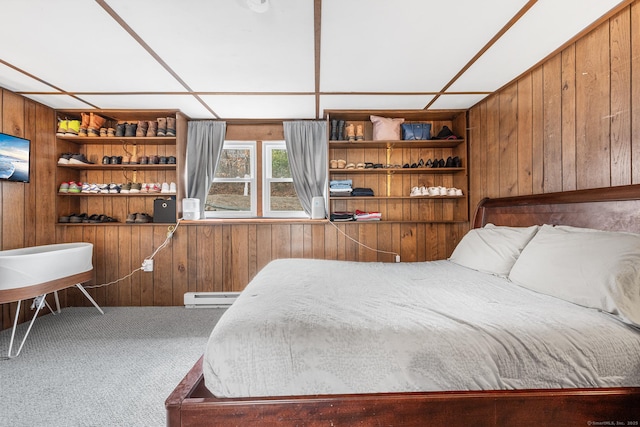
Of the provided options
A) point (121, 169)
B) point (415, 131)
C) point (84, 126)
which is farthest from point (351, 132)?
point (84, 126)

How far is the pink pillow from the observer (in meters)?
3.32

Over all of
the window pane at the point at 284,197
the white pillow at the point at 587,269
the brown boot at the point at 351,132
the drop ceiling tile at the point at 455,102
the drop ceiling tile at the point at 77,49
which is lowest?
the white pillow at the point at 587,269

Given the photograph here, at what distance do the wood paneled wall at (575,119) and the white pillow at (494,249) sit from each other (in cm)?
48

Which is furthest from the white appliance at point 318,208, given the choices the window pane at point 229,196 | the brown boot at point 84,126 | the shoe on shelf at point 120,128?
the brown boot at point 84,126

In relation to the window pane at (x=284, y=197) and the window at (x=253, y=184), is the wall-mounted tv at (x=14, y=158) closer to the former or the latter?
the window at (x=253, y=184)

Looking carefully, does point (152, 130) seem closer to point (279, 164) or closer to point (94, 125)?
point (94, 125)

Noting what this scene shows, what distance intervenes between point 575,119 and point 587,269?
3.78 ft

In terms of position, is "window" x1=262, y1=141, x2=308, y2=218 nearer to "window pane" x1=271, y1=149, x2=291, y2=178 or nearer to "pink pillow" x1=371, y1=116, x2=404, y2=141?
"window pane" x1=271, y1=149, x2=291, y2=178

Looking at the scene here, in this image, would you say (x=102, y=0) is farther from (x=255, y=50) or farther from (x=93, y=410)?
(x=93, y=410)

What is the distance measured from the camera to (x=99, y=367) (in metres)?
1.98

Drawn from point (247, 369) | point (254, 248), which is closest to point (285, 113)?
point (254, 248)

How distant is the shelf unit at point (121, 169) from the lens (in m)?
Answer: 3.30

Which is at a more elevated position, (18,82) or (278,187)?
(18,82)

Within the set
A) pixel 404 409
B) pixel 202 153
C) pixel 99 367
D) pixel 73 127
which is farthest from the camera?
pixel 202 153
